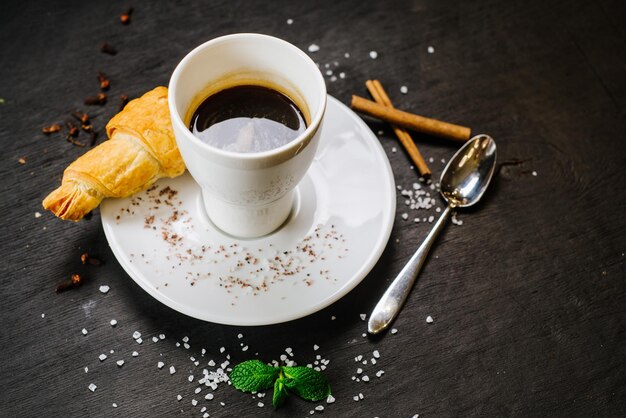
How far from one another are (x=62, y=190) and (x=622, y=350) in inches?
53.9

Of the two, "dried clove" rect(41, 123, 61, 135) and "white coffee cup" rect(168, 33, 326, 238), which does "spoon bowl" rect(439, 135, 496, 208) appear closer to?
"white coffee cup" rect(168, 33, 326, 238)

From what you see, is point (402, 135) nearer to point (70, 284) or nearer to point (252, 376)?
point (252, 376)

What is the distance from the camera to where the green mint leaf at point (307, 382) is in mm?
1459

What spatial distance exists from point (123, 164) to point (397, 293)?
2.31 feet

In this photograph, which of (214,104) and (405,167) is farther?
(405,167)

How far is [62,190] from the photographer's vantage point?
1.46 metres

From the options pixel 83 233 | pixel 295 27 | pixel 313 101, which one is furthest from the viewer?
pixel 295 27

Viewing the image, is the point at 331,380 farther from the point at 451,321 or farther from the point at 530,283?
the point at 530,283

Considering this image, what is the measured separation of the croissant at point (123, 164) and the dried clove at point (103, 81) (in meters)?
0.32

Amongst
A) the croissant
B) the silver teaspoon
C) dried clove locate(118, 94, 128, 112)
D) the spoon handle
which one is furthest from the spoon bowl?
dried clove locate(118, 94, 128, 112)

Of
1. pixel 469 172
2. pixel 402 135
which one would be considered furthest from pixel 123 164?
pixel 469 172

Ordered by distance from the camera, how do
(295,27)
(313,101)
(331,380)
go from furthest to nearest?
(295,27) < (331,380) < (313,101)

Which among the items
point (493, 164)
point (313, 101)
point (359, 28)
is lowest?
point (493, 164)

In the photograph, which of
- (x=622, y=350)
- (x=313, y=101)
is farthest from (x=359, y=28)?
(x=622, y=350)
